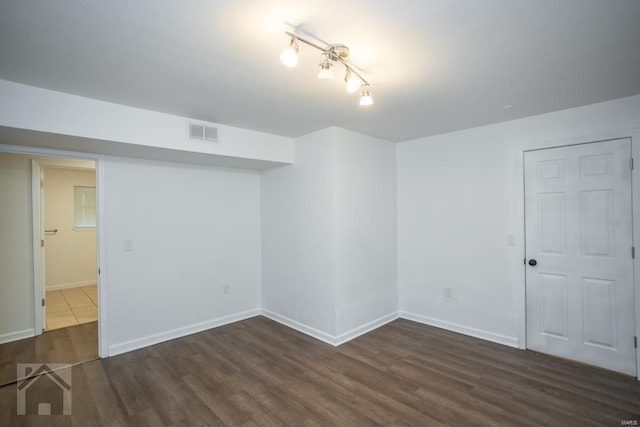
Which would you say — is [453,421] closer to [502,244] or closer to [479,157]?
[502,244]

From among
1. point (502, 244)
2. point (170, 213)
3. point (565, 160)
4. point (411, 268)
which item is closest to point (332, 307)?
point (411, 268)

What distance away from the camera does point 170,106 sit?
2.71 metres

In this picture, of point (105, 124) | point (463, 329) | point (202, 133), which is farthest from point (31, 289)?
point (463, 329)

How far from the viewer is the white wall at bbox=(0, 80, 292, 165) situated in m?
2.23

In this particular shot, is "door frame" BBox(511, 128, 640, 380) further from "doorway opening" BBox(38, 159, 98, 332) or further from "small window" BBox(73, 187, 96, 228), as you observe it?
"small window" BBox(73, 187, 96, 228)

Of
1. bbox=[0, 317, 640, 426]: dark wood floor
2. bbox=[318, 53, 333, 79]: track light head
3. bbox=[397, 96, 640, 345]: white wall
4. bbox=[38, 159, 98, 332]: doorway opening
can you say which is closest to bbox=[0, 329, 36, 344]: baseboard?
bbox=[0, 317, 640, 426]: dark wood floor

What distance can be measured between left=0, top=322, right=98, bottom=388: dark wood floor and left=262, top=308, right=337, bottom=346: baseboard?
202 cm

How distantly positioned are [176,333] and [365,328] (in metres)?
2.32

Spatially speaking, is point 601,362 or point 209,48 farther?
point 601,362

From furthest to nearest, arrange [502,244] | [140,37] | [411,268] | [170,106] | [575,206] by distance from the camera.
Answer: [411,268]
[502,244]
[575,206]
[170,106]
[140,37]

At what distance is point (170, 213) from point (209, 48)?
95.7 inches

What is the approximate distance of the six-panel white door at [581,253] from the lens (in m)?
2.70

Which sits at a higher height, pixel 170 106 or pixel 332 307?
pixel 170 106

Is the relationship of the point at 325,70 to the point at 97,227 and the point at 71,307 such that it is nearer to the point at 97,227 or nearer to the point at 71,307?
the point at 97,227
